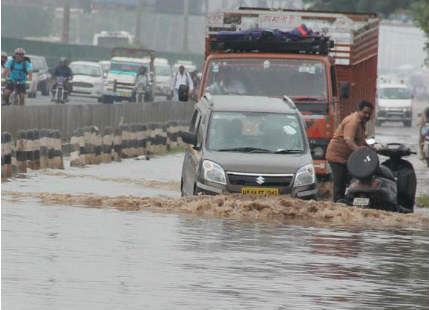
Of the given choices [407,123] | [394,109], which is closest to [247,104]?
[394,109]

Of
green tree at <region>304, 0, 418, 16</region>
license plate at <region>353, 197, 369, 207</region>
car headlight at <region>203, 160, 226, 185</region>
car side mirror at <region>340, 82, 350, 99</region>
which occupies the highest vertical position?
green tree at <region>304, 0, 418, 16</region>

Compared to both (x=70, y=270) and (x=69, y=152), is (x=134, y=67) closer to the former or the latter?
(x=69, y=152)

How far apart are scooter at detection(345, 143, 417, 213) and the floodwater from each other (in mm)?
205

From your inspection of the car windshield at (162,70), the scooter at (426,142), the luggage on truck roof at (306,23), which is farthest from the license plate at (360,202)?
the car windshield at (162,70)

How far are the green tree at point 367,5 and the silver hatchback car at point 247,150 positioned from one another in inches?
1899

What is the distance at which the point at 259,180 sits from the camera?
19.2 metres

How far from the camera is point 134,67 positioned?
68562mm

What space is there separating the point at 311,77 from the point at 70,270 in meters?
12.0

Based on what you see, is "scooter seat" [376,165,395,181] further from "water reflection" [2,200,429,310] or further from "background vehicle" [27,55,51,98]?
"background vehicle" [27,55,51,98]

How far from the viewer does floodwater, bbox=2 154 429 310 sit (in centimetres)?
1203

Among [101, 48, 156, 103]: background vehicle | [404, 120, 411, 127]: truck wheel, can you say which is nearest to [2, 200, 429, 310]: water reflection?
[404, 120, 411, 127]: truck wheel

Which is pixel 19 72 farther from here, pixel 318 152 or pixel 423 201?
pixel 423 201

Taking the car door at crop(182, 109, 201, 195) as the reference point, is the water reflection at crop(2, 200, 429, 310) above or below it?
below

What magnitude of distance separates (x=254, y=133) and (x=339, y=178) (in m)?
1.35
